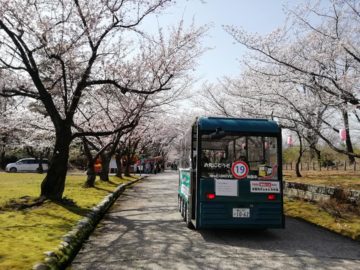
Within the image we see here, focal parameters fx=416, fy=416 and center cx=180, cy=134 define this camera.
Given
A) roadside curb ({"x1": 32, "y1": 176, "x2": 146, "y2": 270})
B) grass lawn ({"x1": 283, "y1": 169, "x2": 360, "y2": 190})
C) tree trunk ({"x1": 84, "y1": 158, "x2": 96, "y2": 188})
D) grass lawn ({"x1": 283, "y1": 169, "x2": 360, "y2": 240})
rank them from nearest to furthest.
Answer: roadside curb ({"x1": 32, "y1": 176, "x2": 146, "y2": 270}) < grass lawn ({"x1": 283, "y1": 169, "x2": 360, "y2": 240}) < grass lawn ({"x1": 283, "y1": 169, "x2": 360, "y2": 190}) < tree trunk ({"x1": 84, "y1": 158, "x2": 96, "y2": 188})

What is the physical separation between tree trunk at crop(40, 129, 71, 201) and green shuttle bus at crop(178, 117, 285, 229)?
18.3 feet

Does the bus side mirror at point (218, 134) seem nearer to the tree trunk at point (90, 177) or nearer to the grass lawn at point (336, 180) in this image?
the grass lawn at point (336, 180)

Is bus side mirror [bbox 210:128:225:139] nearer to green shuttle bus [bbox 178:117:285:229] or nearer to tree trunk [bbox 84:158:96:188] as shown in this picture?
green shuttle bus [bbox 178:117:285:229]

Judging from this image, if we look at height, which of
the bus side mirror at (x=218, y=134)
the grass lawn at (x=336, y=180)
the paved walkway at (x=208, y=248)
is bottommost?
the paved walkway at (x=208, y=248)

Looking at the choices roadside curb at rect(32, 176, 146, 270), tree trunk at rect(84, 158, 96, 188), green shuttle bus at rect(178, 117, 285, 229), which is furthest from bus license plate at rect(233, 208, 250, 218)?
tree trunk at rect(84, 158, 96, 188)

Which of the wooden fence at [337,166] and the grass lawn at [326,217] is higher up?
the wooden fence at [337,166]

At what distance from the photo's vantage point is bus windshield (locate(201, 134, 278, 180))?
9039mm

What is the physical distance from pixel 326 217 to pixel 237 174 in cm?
408

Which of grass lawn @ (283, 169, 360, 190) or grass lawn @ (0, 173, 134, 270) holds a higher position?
grass lawn @ (283, 169, 360, 190)

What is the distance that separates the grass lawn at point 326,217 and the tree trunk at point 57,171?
733 cm

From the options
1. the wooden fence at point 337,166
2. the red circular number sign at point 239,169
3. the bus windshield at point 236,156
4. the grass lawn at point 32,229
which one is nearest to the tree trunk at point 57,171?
the grass lawn at point 32,229

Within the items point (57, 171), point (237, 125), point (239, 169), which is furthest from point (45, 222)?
point (237, 125)

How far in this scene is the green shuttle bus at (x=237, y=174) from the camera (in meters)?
8.88

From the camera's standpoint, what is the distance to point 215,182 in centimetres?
891
